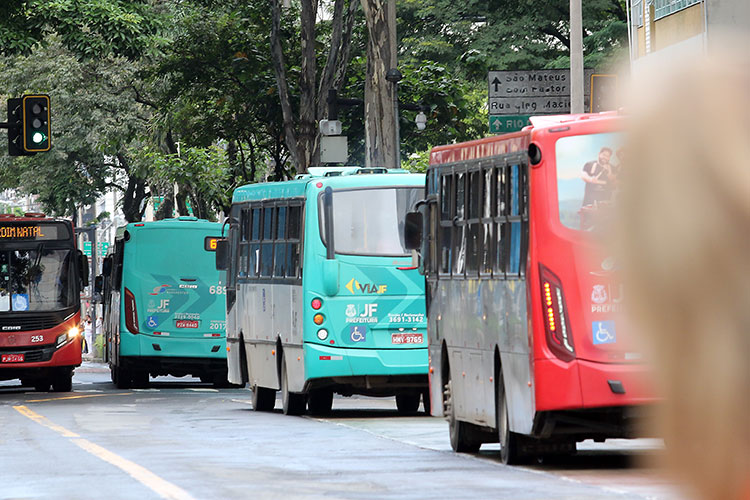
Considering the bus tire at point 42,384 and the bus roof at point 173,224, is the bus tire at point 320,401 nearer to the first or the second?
the bus tire at point 42,384

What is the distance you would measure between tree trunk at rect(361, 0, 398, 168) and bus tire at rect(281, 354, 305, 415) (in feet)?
22.5

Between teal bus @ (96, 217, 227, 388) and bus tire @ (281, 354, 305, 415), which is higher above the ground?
teal bus @ (96, 217, 227, 388)

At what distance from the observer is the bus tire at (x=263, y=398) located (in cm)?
2364

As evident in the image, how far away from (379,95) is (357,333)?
817 cm

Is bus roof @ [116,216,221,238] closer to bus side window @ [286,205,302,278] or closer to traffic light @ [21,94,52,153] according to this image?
traffic light @ [21,94,52,153]

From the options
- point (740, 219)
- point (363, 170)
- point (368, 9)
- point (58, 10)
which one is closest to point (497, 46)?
point (368, 9)

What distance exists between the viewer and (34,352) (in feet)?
106

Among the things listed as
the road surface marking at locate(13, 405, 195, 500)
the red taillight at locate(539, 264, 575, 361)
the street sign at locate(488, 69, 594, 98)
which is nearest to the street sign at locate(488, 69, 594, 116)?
the street sign at locate(488, 69, 594, 98)

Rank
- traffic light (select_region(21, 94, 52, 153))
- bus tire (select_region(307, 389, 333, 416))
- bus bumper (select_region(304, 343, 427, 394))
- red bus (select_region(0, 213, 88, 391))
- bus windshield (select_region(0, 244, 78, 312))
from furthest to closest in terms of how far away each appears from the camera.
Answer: bus windshield (select_region(0, 244, 78, 312))
red bus (select_region(0, 213, 88, 391))
traffic light (select_region(21, 94, 52, 153))
bus tire (select_region(307, 389, 333, 416))
bus bumper (select_region(304, 343, 427, 394))

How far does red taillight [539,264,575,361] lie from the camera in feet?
40.3

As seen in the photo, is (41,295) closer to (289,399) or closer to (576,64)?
(289,399)

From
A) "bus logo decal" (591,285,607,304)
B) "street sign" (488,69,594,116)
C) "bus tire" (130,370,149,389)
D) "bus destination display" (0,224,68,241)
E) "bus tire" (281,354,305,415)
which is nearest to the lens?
"bus logo decal" (591,285,607,304)

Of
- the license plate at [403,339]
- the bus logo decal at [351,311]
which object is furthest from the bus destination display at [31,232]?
the license plate at [403,339]

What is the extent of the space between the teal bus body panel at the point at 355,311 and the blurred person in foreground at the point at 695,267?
62.1ft
